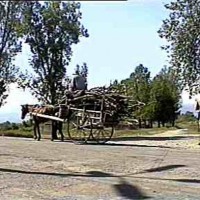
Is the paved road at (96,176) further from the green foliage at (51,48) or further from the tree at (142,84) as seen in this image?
the tree at (142,84)

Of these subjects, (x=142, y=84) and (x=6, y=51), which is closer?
(x=6, y=51)

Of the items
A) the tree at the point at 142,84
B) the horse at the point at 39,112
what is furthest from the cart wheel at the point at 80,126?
the tree at the point at 142,84

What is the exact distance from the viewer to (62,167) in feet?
44.8

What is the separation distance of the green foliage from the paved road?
20476 mm

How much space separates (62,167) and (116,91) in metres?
10.7

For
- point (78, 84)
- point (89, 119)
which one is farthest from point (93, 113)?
point (78, 84)

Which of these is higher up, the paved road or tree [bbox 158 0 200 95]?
tree [bbox 158 0 200 95]

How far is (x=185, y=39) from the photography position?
31375mm

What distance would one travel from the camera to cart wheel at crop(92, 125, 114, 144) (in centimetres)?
2411

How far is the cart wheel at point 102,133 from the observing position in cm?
2411

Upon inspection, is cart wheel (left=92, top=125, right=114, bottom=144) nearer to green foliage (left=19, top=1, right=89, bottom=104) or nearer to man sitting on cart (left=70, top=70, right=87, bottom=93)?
man sitting on cart (left=70, top=70, right=87, bottom=93)

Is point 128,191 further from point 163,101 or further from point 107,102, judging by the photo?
point 163,101

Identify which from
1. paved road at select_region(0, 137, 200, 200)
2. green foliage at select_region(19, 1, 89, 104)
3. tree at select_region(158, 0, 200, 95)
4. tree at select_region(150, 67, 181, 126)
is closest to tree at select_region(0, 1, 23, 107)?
green foliage at select_region(19, 1, 89, 104)

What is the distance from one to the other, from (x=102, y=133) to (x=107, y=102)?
2475 mm
